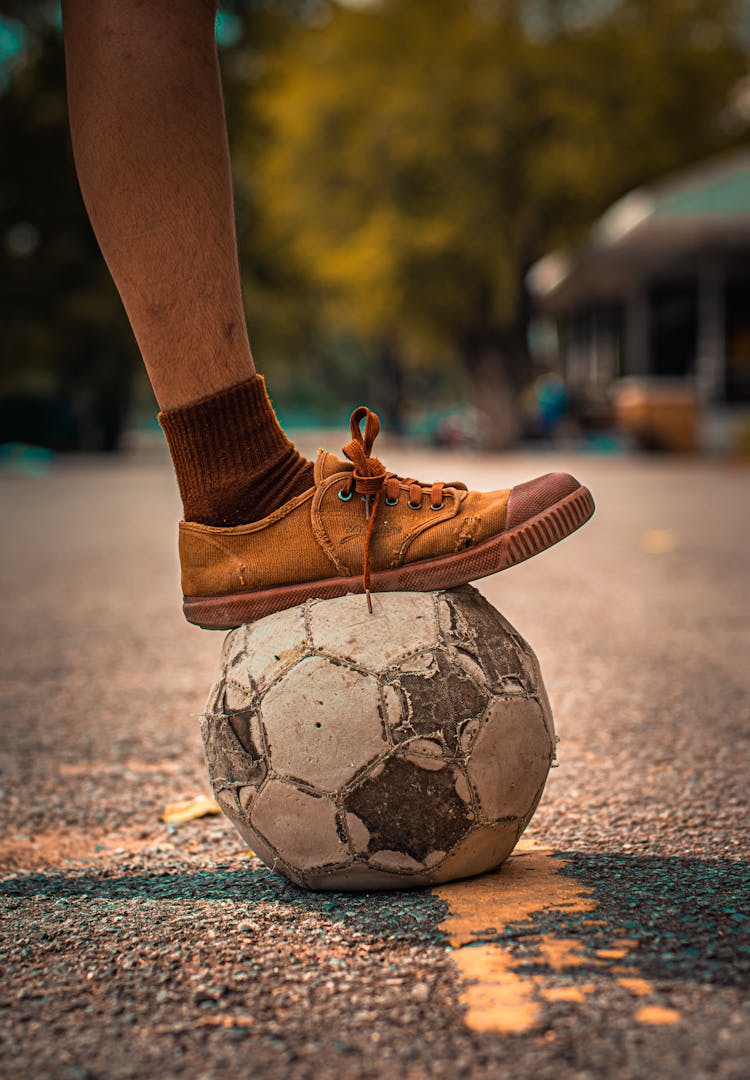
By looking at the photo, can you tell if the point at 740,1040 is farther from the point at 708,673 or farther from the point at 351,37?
the point at 351,37

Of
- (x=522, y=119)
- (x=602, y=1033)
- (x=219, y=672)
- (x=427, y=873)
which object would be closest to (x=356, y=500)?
(x=219, y=672)

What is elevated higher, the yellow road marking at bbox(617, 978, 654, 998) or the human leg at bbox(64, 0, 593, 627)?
the human leg at bbox(64, 0, 593, 627)

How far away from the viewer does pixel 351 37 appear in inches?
1160

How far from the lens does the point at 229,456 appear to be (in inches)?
90.2

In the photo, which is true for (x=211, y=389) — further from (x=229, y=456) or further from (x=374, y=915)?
(x=374, y=915)

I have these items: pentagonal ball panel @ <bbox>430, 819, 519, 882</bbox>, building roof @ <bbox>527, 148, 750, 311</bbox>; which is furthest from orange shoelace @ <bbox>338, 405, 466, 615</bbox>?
building roof @ <bbox>527, 148, 750, 311</bbox>

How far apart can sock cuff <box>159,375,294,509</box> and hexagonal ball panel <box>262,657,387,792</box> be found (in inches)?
15.4

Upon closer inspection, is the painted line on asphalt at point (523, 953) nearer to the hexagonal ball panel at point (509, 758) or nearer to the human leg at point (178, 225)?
the hexagonal ball panel at point (509, 758)

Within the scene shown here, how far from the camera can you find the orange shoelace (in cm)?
223

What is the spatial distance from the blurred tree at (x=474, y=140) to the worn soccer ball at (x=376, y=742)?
2428cm

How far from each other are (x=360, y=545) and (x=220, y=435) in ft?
1.06

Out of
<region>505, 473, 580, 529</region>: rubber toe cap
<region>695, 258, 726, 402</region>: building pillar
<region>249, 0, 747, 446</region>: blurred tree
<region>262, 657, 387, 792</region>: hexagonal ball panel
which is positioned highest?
<region>249, 0, 747, 446</region>: blurred tree

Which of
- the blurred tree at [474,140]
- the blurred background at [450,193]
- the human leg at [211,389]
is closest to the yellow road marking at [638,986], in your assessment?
the human leg at [211,389]

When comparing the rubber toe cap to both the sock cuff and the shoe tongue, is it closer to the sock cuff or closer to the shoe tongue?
the shoe tongue
